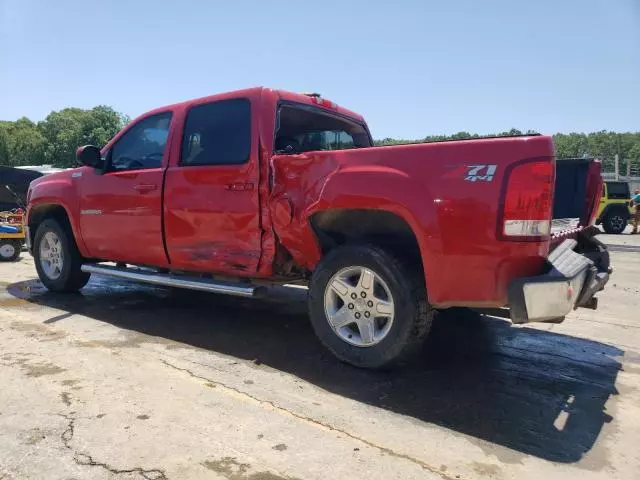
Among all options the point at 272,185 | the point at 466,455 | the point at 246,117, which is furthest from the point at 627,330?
the point at 246,117

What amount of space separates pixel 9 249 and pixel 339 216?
325 inches

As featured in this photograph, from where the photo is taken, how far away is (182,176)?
15.0ft

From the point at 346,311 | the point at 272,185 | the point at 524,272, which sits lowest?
the point at 346,311

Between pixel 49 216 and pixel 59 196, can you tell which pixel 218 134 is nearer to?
pixel 59 196

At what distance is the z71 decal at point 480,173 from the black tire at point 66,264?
15.7 feet

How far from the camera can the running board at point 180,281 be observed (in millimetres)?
4152

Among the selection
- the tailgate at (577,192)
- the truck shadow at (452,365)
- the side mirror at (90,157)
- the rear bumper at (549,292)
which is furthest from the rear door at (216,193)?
the tailgate at (577,192)

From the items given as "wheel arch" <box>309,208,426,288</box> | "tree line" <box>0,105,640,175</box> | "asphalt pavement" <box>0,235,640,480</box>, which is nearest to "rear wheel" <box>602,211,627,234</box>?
"asphalt pavement" <box>0,235,640,480</box>

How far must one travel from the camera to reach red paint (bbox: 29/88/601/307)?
9.86ft

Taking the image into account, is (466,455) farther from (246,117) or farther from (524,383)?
(246,117)

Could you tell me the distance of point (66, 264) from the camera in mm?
5992

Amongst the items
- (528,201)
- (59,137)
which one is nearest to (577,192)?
(528,201)

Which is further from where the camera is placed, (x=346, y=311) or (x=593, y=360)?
(x=593, y=360)

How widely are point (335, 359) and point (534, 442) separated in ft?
5.17
